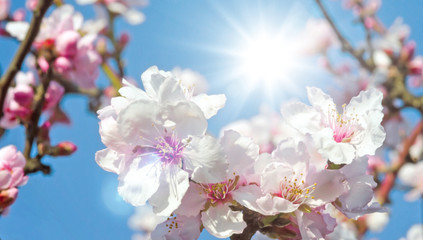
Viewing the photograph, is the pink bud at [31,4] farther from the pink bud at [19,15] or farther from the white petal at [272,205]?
the white petal at [272,205]

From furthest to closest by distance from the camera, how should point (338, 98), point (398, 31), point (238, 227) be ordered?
point (398, 31) → point (338, 98) → point (238, 227)

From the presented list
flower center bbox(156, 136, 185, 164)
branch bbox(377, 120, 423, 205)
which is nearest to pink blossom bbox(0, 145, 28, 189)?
flower center bbox(156, 136, 185, 164)

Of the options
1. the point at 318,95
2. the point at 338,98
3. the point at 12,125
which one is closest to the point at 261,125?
the point at 338,98

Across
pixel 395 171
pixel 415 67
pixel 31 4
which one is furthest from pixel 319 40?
pixel 31 4

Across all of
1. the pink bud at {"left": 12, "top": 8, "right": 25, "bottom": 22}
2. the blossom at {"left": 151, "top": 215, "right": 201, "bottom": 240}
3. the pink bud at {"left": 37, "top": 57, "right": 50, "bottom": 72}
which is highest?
the pink bud at {"left": 12, "top": 8, "right": 25, "bottom": 22}

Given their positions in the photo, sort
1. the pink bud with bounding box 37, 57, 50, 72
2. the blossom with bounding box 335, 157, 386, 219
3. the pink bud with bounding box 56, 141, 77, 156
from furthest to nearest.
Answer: the pink bud with bounding box 37, 57, 50, 72 < the pink bud with bounding box 56, 141, 77, 156 < the blossom with bounding box 335, 157, 386, 219

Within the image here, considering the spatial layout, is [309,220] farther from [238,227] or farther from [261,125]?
[261,125]

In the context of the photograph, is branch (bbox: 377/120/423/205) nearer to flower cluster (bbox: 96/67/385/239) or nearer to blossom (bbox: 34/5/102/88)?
flower cluster (bbox: 96/67/385/239)
